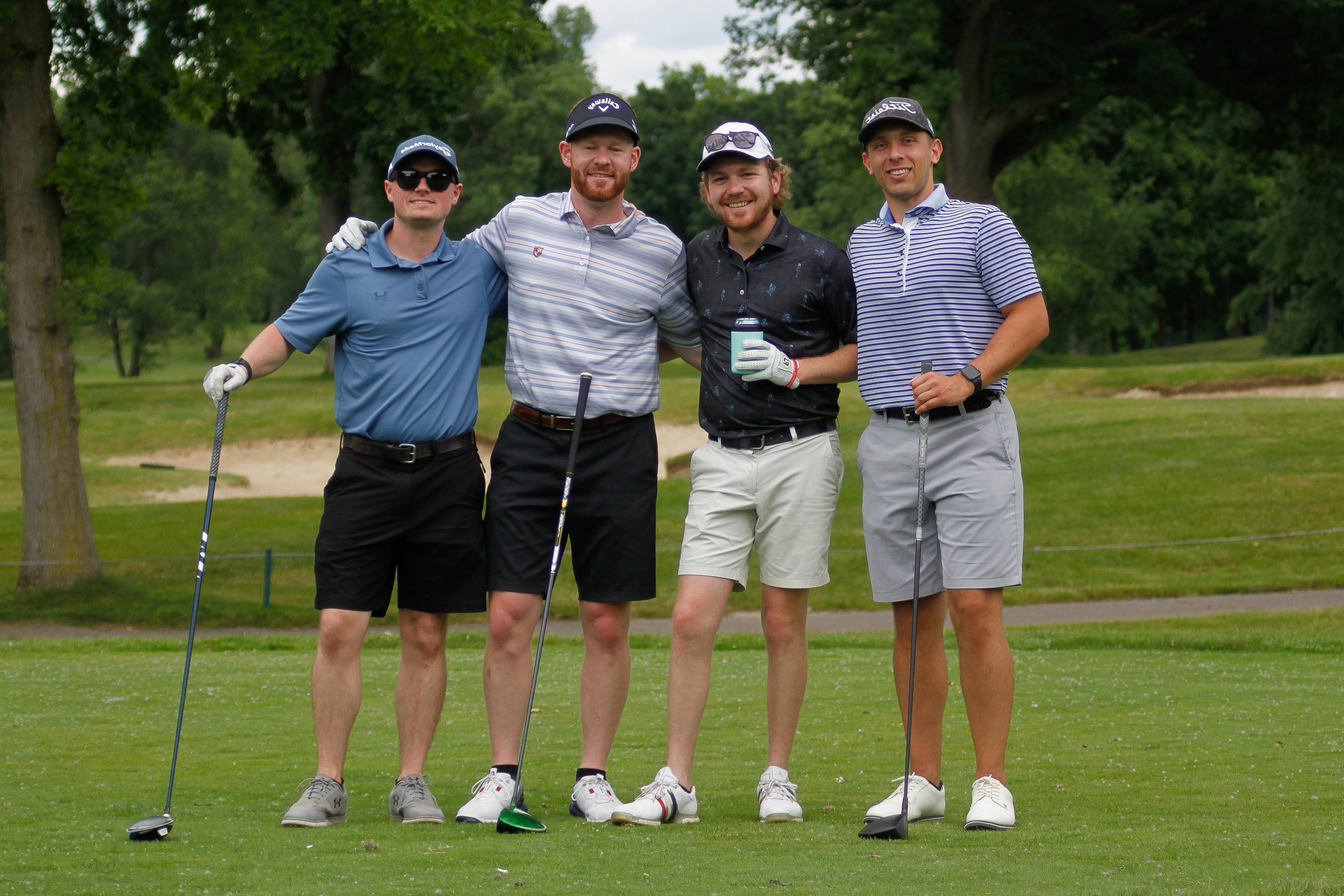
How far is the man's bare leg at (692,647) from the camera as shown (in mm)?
4875

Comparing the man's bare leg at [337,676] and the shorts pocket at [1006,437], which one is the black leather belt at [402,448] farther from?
the shorts pocket at [1006,437]

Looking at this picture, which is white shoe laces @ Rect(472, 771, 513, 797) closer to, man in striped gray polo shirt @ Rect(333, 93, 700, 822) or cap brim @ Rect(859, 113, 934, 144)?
man in striped gray polo shirt @ Rect(333, 93, 700, 822)

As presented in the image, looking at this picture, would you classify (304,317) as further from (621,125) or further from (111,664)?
(111,664)

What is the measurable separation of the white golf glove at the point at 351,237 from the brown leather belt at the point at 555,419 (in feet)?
2.50

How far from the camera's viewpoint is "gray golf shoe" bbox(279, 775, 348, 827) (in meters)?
4.45

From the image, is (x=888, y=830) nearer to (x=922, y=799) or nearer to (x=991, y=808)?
(x=991, y=808)

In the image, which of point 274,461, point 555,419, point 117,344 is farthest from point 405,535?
point 117,344

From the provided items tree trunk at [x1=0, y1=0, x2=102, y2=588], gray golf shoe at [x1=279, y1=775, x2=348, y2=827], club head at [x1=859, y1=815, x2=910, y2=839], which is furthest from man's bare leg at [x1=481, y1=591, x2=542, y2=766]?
tree trunk at [x1=0, y1=0, x2=102, y2=588]

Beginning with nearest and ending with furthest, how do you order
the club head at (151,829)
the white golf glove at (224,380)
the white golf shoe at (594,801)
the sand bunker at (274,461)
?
the club head at (151,829)
the white golf shoe at (594,801)
the white golf glove at (224,380)
the sand bunker at (274,461)

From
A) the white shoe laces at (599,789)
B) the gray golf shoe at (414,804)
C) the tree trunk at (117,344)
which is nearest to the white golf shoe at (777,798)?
the white shoe laces at (599,789)

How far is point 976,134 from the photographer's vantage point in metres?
24.7

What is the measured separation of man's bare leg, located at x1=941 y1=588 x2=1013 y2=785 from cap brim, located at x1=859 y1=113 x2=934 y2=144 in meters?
1.54

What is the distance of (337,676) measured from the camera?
16.1 ft

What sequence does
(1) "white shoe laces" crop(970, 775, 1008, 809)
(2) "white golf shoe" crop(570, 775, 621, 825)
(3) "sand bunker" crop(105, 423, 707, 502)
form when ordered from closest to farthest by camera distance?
(1) "white shoe laces" crop(970, 775, 1008, 809) → (2) "white golf shoe" crop(570, 775, 621, 825) → (3) "sand bunker" crop(105, 423, 707, 502)
